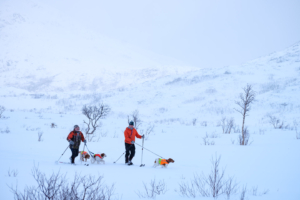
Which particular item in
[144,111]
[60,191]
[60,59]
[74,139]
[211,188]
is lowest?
[211,188]

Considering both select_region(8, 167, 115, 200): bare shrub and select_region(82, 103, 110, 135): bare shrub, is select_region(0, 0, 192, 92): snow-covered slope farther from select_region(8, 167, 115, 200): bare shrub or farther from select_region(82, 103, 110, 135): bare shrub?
select_region(8, 167, 115, 200): bare shrub

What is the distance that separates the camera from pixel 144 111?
32.6 metres

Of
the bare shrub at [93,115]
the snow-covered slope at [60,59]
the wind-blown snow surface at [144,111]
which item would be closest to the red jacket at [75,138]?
the wind-blown snow surface at [144,111]

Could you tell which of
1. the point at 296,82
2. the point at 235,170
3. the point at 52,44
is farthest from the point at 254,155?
the point at 52,44

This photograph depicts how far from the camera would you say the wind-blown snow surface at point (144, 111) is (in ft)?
20.2

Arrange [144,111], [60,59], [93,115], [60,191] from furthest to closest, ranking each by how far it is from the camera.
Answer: [60,59] → [144,111] → [93,115] → [60,191]

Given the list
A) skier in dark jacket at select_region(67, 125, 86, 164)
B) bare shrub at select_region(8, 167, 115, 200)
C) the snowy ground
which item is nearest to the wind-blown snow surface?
the snowy ground

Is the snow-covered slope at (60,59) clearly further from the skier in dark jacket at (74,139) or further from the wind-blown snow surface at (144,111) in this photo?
the skier in dark jacket at (74,139)

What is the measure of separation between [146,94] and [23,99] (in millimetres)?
25600

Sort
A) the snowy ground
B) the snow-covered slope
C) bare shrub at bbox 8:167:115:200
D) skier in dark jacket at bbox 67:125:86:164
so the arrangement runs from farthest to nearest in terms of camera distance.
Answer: the snow-covered slope, skier in dark jacket at bbox 67:125:86:164, the snowy ground, bare shrub at bbox 8:167:115:200

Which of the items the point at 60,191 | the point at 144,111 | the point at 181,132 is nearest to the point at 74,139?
the point at 60,191

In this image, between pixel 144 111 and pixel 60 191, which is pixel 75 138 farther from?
pixel 144 111

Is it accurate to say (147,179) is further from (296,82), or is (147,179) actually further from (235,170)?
(296,82)

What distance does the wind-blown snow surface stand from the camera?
616cm
